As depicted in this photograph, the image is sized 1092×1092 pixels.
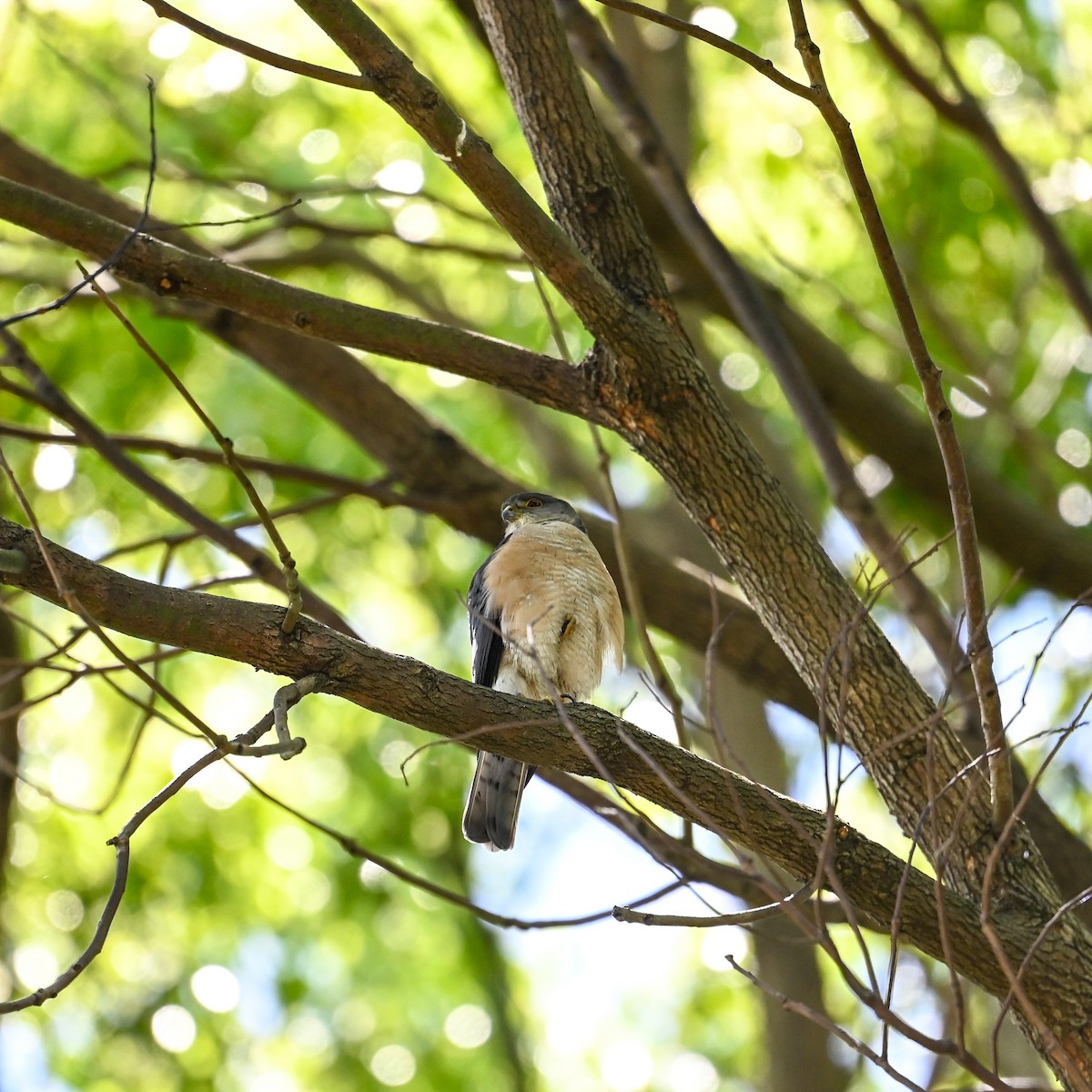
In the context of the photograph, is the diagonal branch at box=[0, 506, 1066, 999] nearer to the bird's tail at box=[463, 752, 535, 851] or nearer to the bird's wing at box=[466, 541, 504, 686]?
the bird's tail at box=[463, 752, 535, 851]

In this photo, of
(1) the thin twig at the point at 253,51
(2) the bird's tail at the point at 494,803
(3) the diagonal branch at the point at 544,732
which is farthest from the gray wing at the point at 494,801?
(1) the thin twig at the point at 253,51

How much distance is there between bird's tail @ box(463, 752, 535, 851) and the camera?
452cm

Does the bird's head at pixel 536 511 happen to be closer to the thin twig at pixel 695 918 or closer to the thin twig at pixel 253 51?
the thin twig at pixel 253 51

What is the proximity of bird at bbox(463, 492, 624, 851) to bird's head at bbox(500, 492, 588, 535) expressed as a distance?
0.04 meters

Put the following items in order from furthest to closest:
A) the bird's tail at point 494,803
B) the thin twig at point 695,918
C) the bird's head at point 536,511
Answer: the bird's head at point 536,511 < the bird's tail at point 494,803 < the thin twig at point 695,918

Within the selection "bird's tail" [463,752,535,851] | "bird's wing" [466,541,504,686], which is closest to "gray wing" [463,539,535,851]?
"bird's tail" [463,752,535,851]

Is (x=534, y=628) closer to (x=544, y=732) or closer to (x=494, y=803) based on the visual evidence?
(x=494, y=803)

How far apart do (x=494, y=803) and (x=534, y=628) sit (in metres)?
0.66

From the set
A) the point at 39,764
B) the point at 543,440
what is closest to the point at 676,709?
the point at 543,440

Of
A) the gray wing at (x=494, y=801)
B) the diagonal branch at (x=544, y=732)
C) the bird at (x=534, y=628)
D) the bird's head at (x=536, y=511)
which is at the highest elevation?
the bird's head at (x=536, y=511)

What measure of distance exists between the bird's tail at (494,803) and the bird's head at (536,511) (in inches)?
40.1

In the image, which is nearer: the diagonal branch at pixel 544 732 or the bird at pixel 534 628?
the diagonal branch at pixel 544 732

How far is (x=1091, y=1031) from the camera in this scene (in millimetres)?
3057

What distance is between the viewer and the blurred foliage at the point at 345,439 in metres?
6.28
